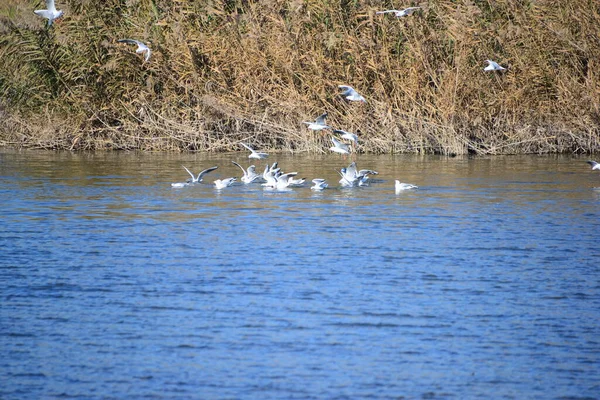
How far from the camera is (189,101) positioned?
2208 centimetres

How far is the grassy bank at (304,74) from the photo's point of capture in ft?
66.6

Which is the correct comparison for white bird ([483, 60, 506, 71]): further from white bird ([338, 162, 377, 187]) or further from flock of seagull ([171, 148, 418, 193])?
white bird ([338, 162, 377, 187])

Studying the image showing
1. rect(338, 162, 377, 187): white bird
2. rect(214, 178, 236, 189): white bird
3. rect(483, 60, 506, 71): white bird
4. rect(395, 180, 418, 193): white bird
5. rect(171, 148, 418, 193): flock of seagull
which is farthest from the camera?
rect(483, 60, 506, 71): white bird

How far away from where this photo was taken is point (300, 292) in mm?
9109

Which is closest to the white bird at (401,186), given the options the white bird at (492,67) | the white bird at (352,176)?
the white bird at (352,176)

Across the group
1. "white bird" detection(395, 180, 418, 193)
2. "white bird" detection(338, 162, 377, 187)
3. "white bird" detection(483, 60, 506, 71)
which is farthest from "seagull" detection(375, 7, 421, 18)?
"white bird" detection(395, 180, 418, 193)

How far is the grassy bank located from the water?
447 centimetres

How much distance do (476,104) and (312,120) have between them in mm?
3142

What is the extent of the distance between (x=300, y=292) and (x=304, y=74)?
12.1 metres

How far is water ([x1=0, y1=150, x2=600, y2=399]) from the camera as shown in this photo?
6.88 meters

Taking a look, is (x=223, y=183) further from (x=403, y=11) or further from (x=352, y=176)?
(x=403, y=11)

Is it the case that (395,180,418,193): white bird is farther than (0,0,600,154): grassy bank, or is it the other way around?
(0,0,600,154): grassy bank

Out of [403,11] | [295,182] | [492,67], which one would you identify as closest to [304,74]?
[403,11]

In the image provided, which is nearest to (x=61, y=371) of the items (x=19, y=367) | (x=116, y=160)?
(x=19, y=367)
